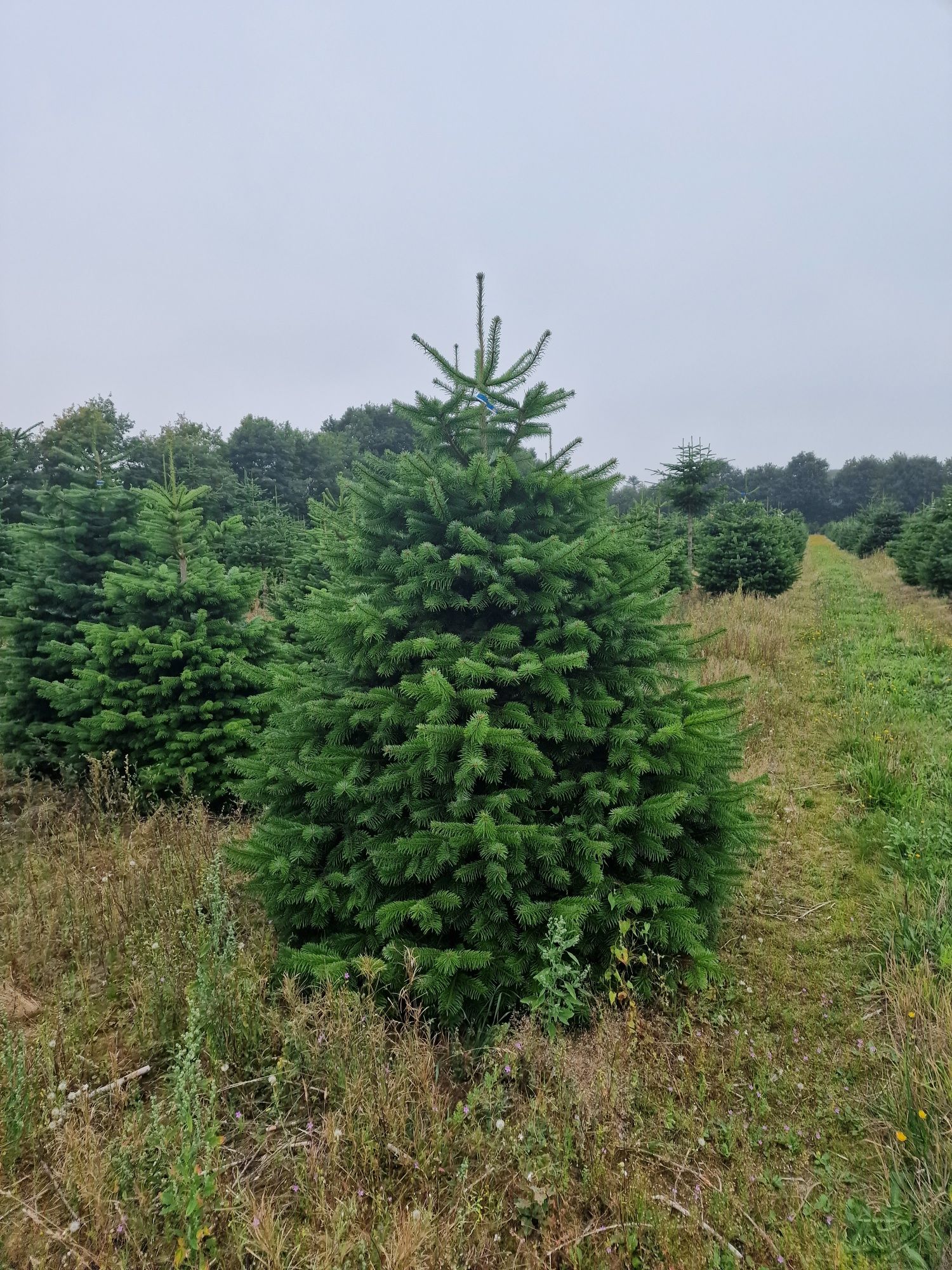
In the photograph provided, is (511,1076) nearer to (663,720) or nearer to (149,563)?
(663,720)

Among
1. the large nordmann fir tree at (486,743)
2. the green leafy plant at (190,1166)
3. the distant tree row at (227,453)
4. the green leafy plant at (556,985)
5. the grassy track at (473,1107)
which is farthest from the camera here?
the distant tree row at (227,453)

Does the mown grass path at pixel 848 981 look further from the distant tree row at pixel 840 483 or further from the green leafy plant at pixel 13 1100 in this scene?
the distant tree row at pixel 840 483

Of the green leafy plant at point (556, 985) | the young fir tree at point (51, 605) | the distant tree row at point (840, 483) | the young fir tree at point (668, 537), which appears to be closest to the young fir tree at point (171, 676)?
the young fir tree at point (51, 605)

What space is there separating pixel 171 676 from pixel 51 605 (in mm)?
2271

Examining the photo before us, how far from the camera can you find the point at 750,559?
15.8 m

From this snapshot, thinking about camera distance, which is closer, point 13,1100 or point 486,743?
point 13,1100

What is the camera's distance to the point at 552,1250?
71.0 inches

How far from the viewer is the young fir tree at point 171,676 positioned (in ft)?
18.4

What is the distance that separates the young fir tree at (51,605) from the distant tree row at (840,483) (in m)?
69.9

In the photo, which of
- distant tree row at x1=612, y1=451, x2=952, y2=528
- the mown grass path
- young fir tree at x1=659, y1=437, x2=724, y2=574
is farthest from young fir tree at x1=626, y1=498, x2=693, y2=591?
distant tree row at x1=612, y1=451, x2=952, y2=528

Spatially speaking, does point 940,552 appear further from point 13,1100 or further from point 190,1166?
point 13,1100

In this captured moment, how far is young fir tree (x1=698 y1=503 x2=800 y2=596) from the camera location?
15656 mm

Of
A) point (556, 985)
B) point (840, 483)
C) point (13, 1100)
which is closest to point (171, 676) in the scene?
point (13, 1100)

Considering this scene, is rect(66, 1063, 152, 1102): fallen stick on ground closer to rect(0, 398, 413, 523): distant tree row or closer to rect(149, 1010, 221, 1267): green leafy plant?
rect(149, 1010, 221, 1267): green leafy plant
